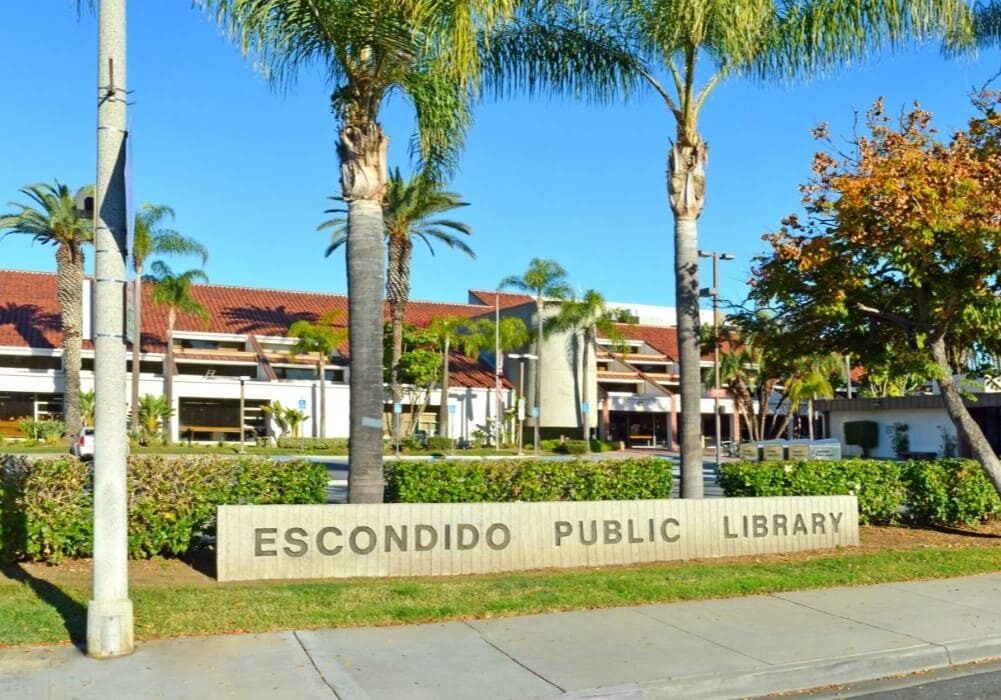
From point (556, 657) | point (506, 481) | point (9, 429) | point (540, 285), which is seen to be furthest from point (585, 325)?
point (556, 657)

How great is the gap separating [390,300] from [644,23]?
3622 centimetres

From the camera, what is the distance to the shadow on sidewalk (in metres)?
7.98

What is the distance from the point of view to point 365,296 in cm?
1209

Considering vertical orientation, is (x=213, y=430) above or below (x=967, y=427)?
below

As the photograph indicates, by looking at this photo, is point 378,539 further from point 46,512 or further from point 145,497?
point 46,512

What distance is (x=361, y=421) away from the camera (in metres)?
12.0

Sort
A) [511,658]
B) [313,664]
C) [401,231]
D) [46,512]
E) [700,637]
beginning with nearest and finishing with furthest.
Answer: [313,664] < [511,658] < [700,637] < [46,512] < [401,231]

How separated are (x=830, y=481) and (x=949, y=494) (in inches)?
84.0

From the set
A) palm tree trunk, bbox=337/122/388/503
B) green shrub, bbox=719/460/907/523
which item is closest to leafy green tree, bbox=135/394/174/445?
palm tree trunk, bbox=337/122/388/503

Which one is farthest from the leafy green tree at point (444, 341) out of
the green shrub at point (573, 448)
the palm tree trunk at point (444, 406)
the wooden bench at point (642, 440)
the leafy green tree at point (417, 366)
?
the wooden bench at point (642, 440)

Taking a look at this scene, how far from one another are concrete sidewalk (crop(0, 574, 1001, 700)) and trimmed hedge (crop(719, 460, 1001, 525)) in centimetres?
468

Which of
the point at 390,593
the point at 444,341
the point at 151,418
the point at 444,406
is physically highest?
the point at 444,341

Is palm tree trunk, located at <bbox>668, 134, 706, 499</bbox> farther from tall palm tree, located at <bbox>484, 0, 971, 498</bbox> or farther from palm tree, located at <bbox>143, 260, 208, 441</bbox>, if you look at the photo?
palm tree, located at <bbox>143, 260, 208, 441</bbox>

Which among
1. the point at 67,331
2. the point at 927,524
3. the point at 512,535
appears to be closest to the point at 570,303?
the point at 67,331
